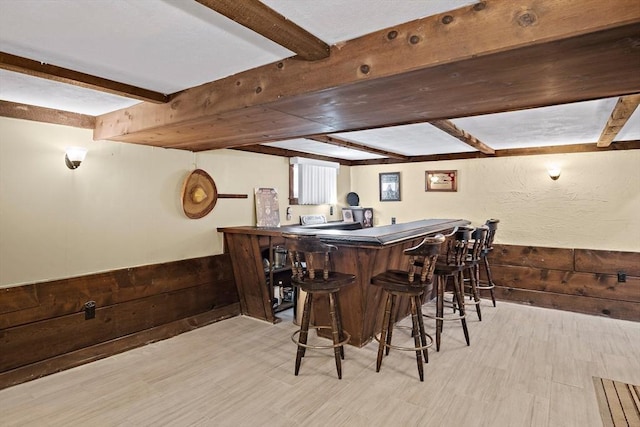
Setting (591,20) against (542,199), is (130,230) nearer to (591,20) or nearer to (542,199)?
(591,20)

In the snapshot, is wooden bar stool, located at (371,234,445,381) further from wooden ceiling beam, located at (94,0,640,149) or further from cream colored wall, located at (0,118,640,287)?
cream colored wall, located at (0,118,640,287)

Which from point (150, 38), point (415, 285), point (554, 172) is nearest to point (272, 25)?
point (150, 38)

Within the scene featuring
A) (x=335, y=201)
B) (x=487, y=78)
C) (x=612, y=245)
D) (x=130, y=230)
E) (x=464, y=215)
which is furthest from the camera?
(x=335, y=201)

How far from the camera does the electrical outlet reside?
3186mm

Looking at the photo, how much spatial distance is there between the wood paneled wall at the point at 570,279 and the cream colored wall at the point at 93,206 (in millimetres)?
Answer: 3942

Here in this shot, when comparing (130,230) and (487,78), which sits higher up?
(487,78)

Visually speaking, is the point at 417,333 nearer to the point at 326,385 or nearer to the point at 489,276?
the point at 326,385

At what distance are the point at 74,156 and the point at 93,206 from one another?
478mm

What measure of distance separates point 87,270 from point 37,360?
0.77m

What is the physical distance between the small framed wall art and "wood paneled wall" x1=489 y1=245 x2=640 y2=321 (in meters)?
1.19

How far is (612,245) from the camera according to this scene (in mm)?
4555

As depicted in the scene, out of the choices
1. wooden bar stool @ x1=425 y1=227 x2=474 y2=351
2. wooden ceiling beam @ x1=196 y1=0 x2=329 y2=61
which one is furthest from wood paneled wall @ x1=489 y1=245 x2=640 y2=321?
wooden ceiling beam @ x1=196 y1=0 x2=329 y2=61

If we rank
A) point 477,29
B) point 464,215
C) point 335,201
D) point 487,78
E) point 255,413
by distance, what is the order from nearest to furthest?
point 477,29
point 487,78
point 255,413
point 464,215
point 335,201

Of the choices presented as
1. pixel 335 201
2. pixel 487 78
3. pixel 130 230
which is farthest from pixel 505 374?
pixel 335 201
